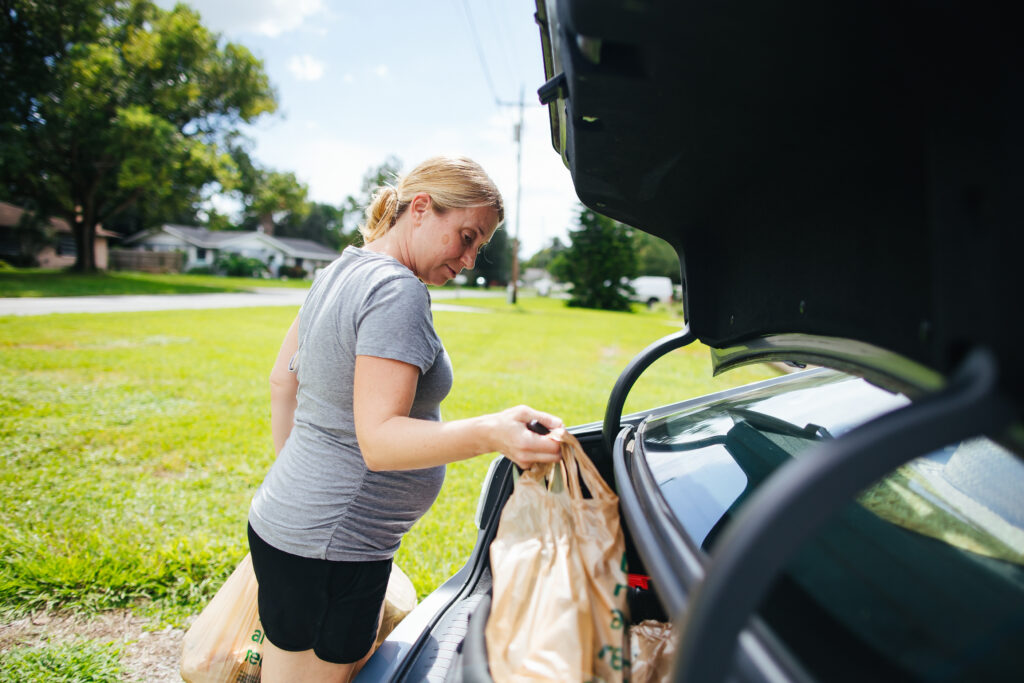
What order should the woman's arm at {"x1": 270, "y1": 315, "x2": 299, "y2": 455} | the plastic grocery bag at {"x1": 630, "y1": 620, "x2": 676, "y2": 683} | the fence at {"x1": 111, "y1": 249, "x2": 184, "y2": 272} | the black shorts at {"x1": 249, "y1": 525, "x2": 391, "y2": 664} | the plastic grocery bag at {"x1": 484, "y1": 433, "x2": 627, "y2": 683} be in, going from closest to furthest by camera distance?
the plastic grocery bag at {"x1": 484, "y1": 433, "x2": 627, "y2": 683}
the plastic grocery bag at {"x1": 630, "y1": 620, "x2": 676, "y2": 683}
the black shorts at {"x1": 249, "y1": 525, "x2": 391, "y2": 664}
the woman's arm at {"x1": 270, "y1": 315, "x2": 299, "y2": 455}
the fence at {"x1": 111, "y1": 249, "x2": 184, "y2": 272}

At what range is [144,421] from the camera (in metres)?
5.33

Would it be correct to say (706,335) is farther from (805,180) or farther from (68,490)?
(68,490)

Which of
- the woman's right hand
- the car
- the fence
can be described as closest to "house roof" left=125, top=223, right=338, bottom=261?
the fence

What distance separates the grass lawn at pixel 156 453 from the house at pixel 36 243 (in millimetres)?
31292

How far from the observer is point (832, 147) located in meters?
0.91

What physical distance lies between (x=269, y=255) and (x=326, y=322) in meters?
64.0

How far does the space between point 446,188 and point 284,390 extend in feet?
2.99

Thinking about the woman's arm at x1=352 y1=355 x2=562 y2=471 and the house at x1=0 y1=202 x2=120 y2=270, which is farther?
the house at x1=0 y1=202 x2=120 y2=270

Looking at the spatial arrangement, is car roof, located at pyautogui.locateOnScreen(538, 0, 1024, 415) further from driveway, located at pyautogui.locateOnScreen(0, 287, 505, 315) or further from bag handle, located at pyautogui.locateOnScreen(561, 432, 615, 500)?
driveway, located at pyautogui.locateOnScreen(0, 287, 505, 315)

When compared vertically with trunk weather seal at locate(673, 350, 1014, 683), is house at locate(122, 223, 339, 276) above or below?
above

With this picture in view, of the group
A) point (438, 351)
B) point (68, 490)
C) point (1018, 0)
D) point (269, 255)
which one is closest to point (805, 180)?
point (1018, 0)

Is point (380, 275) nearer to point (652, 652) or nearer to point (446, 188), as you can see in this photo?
point (446, 188)

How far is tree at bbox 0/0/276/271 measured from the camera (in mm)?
22859

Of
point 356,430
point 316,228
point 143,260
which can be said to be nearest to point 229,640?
point 356,430
